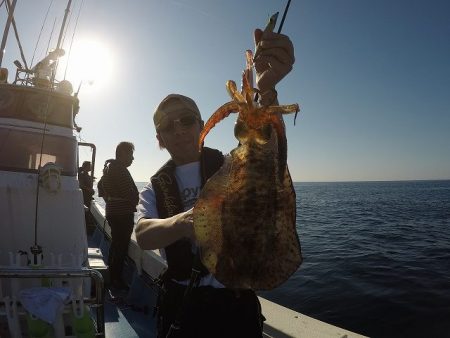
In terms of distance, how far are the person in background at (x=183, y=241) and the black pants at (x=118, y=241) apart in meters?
4.38

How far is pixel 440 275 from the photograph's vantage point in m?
11.4

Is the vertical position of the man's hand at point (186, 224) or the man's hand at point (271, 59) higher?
the man's hand at point (271, 59)

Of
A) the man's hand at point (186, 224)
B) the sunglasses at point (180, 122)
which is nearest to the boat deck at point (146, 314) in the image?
the man's hand at point (186, 224)

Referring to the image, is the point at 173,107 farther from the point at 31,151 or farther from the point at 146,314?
the point at 146,314

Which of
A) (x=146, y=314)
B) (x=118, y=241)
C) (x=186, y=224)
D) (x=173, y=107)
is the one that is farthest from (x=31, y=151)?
(x=186, y=224)

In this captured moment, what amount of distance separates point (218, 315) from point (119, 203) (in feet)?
15.7

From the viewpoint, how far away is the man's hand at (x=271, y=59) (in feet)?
5.38

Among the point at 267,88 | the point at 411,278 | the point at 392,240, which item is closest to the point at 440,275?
the point at 411,278

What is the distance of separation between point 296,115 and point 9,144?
5.21 m

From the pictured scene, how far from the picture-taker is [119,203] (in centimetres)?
650

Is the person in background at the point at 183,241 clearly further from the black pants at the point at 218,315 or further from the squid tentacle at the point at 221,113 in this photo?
the squid tentacle at the point at 221,113

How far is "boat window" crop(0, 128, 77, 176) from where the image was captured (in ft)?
16.7

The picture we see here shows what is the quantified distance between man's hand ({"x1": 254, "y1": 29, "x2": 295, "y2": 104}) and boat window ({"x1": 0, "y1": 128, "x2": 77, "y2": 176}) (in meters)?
4.61

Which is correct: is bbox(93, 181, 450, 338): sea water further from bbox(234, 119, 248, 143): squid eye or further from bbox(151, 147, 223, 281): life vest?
bbox(234, 119, 248, 143): squid eye
